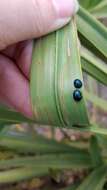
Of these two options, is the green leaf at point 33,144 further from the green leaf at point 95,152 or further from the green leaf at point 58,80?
the green leaf at point 58,80

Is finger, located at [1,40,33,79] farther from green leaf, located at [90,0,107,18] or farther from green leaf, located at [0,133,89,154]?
green leaf, located at [0,133,89,154]

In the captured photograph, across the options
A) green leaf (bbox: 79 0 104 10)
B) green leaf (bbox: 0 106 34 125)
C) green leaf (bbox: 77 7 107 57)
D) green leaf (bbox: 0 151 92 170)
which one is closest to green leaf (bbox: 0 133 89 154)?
green leaf (bbox: 0 151 92 170)

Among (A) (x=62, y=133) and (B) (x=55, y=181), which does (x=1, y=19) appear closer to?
(B) (x=55, y=181)

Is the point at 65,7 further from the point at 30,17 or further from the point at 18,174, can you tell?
the point at 18,174

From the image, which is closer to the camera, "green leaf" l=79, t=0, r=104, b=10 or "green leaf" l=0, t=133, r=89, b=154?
"green leaf" l=79, t=0, r=104, b=10

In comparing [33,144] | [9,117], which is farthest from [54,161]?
[9,117]

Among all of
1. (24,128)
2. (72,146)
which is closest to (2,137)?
(72,146)

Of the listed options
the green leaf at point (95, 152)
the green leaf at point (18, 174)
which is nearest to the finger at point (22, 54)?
the green leaf at point (95, 152)
